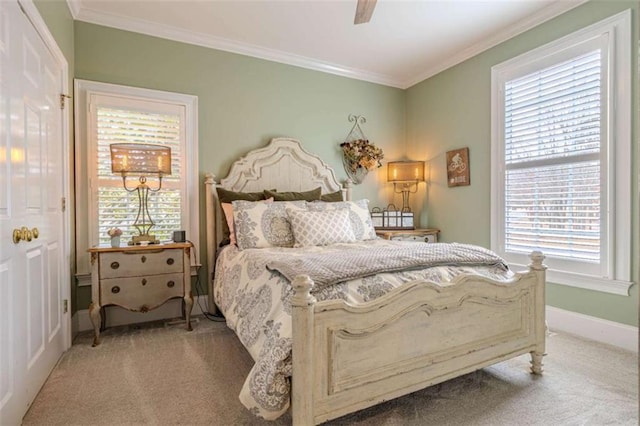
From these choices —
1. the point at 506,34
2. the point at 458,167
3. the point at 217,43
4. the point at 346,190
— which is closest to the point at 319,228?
the point at 346,190

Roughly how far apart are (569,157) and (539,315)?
4.88 ft

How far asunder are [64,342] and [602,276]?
404 cm

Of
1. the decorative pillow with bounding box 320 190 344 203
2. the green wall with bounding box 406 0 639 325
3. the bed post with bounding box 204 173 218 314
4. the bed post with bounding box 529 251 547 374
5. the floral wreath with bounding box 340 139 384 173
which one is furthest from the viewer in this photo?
the floral wreath with bounding box 340 139 384 173

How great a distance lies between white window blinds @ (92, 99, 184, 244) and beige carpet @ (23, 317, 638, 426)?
107 centimetres

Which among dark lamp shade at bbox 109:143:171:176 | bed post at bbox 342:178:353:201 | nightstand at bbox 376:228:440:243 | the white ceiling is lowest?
nightstand at bbox 376:228:440:243

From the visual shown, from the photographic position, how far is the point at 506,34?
3.23 m

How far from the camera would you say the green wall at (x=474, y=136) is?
8.32 feet

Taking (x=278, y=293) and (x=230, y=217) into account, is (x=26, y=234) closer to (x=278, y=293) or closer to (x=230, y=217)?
(x=278, y=293)

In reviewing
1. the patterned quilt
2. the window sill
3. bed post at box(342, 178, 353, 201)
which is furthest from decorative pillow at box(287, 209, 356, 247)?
the window sill

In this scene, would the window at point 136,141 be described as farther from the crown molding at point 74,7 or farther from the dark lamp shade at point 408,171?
the dark lamp shade at point 408,171

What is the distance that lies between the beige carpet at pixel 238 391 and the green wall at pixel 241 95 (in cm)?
104

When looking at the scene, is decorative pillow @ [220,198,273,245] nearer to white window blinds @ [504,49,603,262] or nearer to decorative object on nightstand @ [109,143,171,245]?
decorative object on nightstand @ [109,143,171,245]

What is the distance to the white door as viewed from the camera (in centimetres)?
149

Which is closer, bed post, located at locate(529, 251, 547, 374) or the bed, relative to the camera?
the bed
